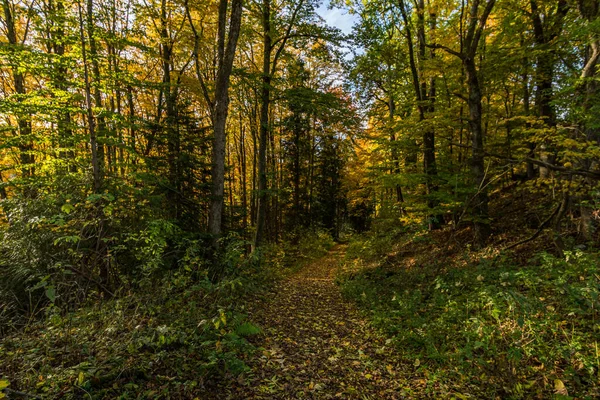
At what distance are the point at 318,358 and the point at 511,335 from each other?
101 inches

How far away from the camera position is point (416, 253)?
31.2 feet

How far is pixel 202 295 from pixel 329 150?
56.9 ft

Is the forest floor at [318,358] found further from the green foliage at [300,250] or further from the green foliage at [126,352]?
the green foliage at [300,250]

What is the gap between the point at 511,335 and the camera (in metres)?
3.33

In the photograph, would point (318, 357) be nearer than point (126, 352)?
No

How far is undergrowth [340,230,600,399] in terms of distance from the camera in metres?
3.01

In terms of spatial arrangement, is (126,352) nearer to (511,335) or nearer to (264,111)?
(511,335)

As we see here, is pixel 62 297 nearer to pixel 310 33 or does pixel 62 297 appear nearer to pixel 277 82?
pixel 277 82

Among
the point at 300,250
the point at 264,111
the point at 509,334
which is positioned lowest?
the point at 300,250

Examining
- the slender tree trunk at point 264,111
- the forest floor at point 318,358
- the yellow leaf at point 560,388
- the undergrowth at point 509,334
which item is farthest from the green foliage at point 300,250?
the yellow leaf at point 560,388

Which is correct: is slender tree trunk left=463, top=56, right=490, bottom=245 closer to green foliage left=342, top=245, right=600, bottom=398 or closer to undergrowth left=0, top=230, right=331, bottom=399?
green foliage left=342, top=245, right=600, bottom=398

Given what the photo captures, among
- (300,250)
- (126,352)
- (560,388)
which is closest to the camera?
(560,388)

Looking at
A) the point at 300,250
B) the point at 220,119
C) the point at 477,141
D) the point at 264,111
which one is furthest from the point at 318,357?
the point at 300,250

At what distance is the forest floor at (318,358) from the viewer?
3.32 metres
